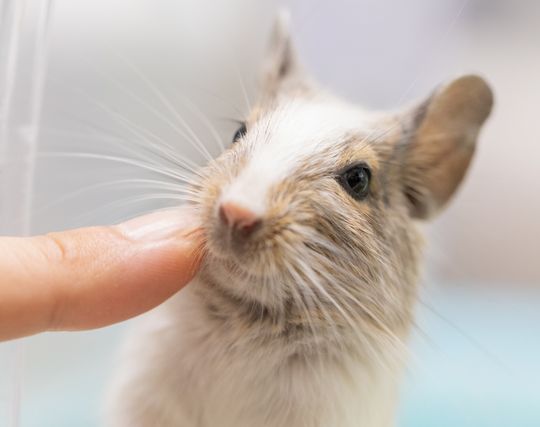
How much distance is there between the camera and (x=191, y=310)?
1.32 m

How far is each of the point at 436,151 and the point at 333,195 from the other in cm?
39

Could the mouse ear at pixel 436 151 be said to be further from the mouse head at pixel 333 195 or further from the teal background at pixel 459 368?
the teal background at pixel 459 368

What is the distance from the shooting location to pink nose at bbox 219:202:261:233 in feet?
3.33

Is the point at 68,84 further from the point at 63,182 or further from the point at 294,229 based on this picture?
the point at 294,229

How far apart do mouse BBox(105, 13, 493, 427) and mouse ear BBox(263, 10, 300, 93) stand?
22cm

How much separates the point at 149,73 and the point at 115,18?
0.57 feet

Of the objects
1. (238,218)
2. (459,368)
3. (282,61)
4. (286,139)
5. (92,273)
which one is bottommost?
(459,368)

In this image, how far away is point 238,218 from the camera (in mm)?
1019

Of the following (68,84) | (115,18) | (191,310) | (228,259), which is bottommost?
(191,310)

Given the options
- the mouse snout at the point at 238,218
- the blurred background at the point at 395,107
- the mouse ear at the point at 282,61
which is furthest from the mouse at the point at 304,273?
the mouse ear at the point at 282,61

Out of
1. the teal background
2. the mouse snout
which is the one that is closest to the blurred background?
the teal background

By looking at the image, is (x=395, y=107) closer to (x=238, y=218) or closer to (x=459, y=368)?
(x=459, y=368)

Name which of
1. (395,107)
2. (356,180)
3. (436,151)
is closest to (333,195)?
(356,180)

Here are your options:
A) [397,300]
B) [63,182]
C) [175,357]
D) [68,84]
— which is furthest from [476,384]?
[68,84]
